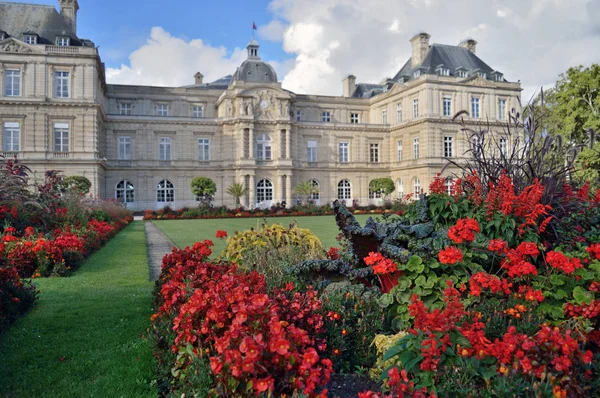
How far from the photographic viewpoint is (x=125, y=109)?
39.1m

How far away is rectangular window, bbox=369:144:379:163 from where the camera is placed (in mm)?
41450

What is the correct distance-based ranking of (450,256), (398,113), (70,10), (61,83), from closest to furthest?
1. (450,256)
2. (61,83)
3. (70,10)
4. (398,113)

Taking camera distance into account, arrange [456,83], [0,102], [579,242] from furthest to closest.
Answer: [456,83] → [0,102] → [579,242]

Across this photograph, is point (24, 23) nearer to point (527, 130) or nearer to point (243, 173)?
point (243, 173)

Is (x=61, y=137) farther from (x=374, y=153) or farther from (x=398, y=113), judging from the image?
(x=398, y=113)

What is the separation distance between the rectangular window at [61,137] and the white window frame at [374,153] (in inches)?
979

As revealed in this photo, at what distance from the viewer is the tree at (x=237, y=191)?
33.2m

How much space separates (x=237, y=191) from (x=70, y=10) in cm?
1788

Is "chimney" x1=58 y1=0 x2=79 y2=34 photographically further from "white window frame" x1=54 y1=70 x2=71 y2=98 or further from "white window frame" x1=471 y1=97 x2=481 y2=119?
"white window frame" x1=471 y1=97 x2=481 y2=119

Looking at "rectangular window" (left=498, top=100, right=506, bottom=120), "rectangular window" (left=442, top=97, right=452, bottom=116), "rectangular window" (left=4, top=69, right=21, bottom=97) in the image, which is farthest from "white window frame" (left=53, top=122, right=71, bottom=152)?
"rectangular window" (left=498, top=100, right=506, bottom=120)

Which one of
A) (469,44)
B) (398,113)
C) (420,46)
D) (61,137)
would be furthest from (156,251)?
(469,44)

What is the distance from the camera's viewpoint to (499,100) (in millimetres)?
39906

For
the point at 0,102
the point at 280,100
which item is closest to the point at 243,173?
the point at 280,100

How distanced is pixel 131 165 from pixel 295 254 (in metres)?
31.9
